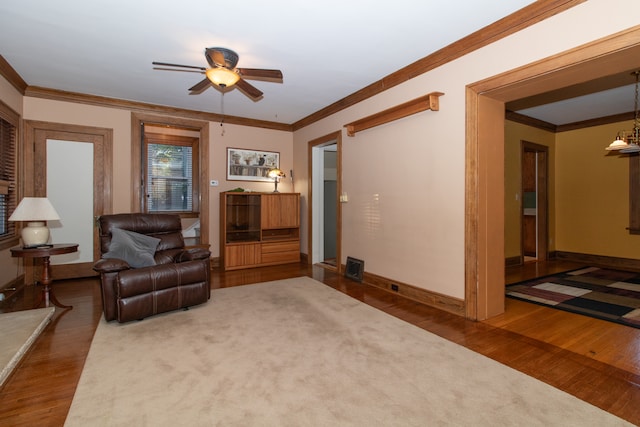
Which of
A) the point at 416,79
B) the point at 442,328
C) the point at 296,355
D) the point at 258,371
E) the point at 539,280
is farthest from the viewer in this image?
the point at 539,280

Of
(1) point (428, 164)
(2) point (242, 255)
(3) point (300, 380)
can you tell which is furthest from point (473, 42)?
(2) point (242, 255)

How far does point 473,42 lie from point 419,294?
2.66m

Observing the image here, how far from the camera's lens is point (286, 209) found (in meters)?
5.93

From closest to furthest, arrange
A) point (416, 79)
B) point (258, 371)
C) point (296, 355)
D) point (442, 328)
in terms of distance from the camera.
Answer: point (258, 371) < point (296, 355) < point (442, 328) < point (416, 79)

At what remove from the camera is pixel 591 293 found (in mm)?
3951

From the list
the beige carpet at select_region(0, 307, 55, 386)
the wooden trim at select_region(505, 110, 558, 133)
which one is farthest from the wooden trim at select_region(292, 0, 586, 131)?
the beige carpet at select_region(0, 307, 55, 386)

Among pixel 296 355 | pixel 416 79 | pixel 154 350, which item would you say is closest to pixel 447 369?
pixel 296 355

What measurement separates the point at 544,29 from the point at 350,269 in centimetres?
347

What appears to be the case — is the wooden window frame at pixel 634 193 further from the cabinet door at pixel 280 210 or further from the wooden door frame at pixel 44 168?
the wooden door frame at pixel 44 168

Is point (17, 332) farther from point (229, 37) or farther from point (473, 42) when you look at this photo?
point (473, 42)

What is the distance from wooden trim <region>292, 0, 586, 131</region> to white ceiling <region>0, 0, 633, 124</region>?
0.23ft

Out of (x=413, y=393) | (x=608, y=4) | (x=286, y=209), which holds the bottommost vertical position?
(x=413, y=393)

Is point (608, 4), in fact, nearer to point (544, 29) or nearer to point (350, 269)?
point (544, 29)

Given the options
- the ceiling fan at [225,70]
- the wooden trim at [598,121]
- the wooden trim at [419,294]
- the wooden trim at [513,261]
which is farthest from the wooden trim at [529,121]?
the ceiling fan at [225,70]
